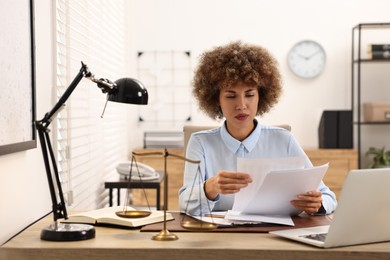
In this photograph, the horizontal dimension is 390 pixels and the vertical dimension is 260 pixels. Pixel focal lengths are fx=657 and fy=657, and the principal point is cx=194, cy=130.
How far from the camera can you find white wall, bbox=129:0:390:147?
205 inches

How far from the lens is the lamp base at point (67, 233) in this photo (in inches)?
68.6

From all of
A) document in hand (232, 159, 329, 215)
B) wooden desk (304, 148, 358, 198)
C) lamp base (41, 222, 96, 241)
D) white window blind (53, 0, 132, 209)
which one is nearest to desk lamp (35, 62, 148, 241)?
lamp base (41, 222, 96, 241)

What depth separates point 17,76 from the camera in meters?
1.98

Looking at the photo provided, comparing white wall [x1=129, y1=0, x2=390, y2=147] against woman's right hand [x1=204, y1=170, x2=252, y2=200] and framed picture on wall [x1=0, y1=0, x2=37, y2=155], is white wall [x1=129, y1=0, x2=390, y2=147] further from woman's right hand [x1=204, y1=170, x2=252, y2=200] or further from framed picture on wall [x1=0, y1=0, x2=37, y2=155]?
woman's right hand [x1=204, y1=170, x2=252, y2=200]

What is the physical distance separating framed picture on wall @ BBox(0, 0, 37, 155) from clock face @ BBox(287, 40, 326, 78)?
332 centimetres

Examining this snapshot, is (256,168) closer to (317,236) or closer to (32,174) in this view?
(317,236)

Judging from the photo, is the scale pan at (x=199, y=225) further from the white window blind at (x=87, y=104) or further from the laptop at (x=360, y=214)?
the white window blind at (x=87, y=104)

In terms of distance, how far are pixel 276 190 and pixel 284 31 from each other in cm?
344

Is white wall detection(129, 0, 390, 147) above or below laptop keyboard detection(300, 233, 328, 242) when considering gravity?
above

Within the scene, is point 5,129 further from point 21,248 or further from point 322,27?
point 322,27

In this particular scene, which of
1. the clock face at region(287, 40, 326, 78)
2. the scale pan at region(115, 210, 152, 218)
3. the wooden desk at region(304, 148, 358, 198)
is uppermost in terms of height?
the clock face at region(287, 40, 326, 78)

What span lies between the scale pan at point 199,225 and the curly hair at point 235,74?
0.64 m

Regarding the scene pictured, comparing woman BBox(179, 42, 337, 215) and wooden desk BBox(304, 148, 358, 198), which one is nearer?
woman BBox(179, 42, 337, 215)

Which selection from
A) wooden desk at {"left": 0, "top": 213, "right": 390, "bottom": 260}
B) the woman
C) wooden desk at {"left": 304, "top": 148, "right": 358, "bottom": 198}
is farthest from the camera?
wooden desk at {"left": 304, "top": 148, "right": 358, "bottom": 198}
